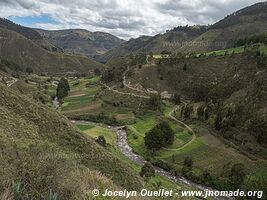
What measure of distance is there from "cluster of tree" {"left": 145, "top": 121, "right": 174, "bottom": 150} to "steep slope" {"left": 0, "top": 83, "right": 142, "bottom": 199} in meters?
37.3

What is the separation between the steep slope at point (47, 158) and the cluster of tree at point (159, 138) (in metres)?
37.3

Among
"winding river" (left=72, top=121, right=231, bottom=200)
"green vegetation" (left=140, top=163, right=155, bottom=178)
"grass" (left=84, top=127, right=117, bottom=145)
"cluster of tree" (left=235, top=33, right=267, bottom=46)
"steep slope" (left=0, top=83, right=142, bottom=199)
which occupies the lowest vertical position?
"winding river" (left=72, top=121, right=231, bottom=200)

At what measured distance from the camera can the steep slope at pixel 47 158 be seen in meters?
20.6

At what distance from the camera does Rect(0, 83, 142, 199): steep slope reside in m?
20.6

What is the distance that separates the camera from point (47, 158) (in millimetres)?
23250

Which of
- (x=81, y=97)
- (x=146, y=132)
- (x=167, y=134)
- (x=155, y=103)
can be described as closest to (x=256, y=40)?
(x=155, y=103)

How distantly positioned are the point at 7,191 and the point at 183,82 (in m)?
119

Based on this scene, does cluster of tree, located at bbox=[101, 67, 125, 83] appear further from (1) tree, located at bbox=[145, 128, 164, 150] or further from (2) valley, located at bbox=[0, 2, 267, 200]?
(1) tree, located at bbox=[145, 128, 164, 150]

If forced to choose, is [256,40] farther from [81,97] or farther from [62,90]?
[62,90]

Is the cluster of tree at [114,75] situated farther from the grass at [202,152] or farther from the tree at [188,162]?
the tree at [188,162]

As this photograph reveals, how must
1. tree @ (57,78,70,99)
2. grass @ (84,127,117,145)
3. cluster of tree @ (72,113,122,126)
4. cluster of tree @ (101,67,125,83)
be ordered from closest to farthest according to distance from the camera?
grass @ (84,127,117,145), cluster of tree @ (72,113,122,126), tree @ (57,78,70,99), cluster of tree @ (101,67,125,83)

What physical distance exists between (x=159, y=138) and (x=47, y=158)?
58.1 m

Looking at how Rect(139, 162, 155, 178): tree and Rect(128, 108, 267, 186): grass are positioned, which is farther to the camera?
Rect(128, 108, 267, 186): grass

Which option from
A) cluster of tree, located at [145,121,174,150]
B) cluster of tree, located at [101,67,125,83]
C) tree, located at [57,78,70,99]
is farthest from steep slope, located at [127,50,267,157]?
tree, located at [57,78,70,99]
